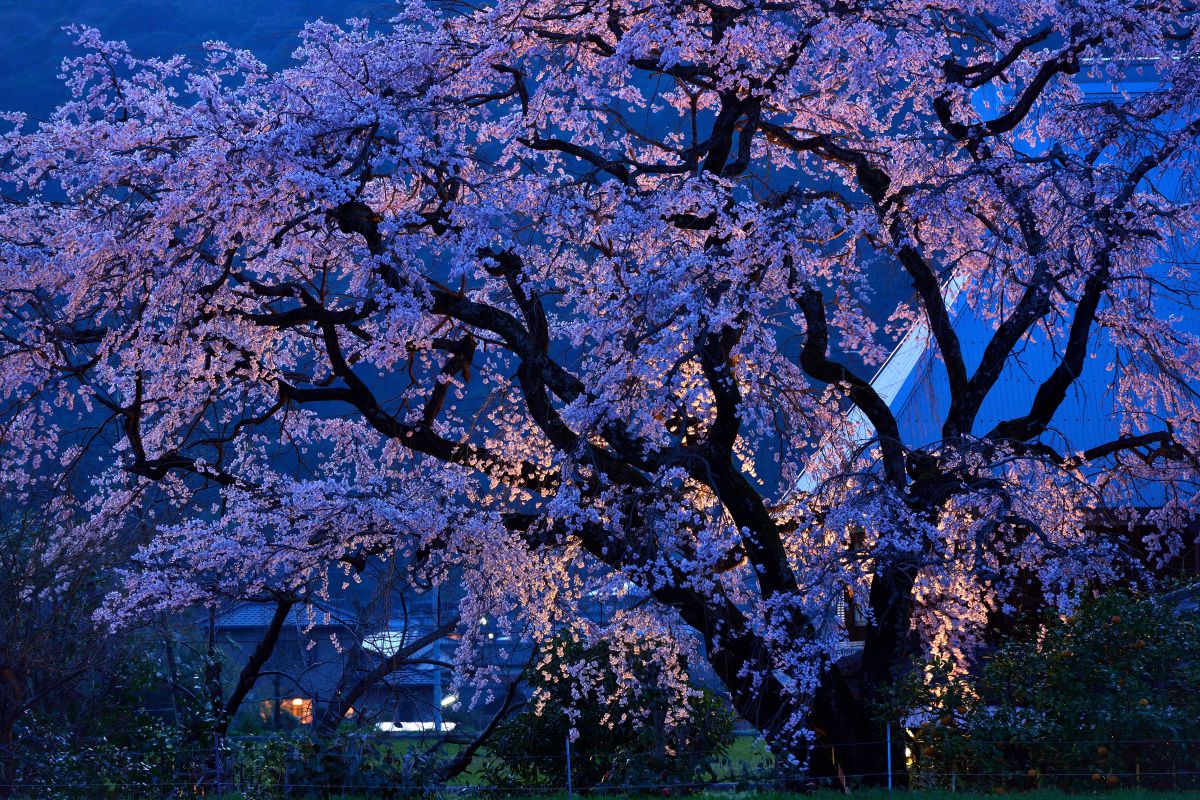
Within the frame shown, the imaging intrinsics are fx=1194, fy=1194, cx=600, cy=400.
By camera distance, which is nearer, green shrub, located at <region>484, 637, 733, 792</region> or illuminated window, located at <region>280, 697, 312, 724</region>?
green shrub, located at <region>484, 637, 733, 792</region>

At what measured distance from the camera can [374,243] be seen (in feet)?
36.9

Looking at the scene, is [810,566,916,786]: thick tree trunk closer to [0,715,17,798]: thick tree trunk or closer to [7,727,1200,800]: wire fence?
[7,727,1200,800]: wire fence

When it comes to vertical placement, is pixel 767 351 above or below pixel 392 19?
below

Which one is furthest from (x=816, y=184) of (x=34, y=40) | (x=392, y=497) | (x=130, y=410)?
(x=34, y=40)

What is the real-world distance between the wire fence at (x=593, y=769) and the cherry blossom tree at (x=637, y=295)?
1.93 ft

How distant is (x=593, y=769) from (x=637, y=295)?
19.5 feet

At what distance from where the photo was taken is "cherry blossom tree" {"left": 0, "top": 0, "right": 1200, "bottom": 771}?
10.7m

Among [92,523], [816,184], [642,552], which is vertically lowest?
[642,552]

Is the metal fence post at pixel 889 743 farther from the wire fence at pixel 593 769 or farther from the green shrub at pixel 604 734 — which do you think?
the green shrub at pixel 604 734

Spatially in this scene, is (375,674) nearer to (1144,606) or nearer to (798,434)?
(798,434)

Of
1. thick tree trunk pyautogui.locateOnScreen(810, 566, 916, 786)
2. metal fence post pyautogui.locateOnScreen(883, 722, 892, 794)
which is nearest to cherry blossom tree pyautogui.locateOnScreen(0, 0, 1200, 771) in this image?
thick tree trunk pyautogui.locateOnScreen(810, 566, 916, 786)

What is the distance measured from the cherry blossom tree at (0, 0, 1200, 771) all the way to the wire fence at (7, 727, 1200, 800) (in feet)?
1.93

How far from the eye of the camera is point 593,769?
44.3 feet

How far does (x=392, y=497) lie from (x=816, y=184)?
9.80 metres
